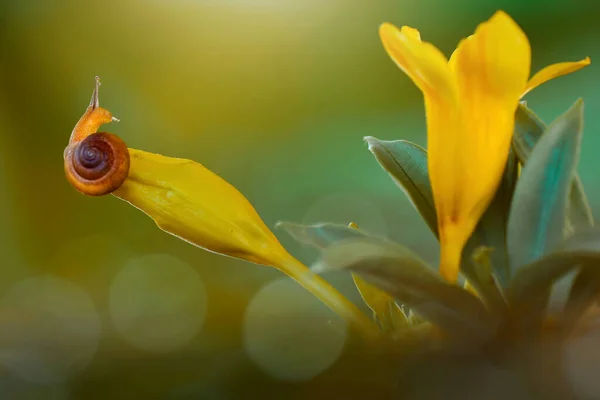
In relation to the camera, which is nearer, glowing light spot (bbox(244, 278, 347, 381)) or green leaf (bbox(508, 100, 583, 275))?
glowing light spot (bbox(244, 278, 347, 381))

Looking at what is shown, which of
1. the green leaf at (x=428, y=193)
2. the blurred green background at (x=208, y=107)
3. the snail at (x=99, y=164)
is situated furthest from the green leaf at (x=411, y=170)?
the blurred green background at (x=208, y=107)

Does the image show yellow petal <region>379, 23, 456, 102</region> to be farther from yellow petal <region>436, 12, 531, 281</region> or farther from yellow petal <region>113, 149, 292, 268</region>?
yellow petal <region>113, 149, 292, 268</region>

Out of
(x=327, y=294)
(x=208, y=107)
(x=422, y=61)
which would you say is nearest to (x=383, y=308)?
(x=327, y=294)

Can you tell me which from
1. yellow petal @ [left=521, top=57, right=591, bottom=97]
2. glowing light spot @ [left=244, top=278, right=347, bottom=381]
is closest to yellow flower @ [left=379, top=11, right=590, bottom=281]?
yellow petal @ [left=521, top=57, right=591, bottom=97]

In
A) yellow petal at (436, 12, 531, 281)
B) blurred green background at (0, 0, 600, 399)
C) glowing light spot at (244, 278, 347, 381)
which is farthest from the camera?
blurred green background at (0, 0, 600, 399)

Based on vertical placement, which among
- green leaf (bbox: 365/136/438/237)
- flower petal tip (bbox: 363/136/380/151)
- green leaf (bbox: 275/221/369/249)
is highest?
flower petal tip (bbox: 363/136/380/151)

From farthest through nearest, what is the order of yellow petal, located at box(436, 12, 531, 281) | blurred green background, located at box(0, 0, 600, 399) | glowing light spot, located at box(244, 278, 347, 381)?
blurred green background, located at box(0, 0, 600, 399) → yellow petal, located at box(436, 12, 531, 281) → glowing light spot, located at box(244, 278, 347, 381)

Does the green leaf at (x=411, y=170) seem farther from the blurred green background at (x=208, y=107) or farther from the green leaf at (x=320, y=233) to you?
the blurred green background at (x=208, y=107)
